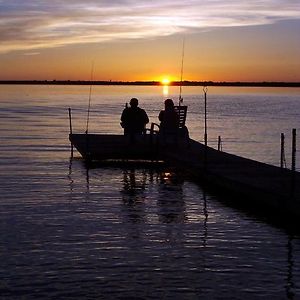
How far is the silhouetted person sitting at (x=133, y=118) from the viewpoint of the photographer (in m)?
23.3

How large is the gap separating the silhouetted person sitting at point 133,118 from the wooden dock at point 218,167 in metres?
0.43

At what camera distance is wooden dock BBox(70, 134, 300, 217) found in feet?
→ 45.6

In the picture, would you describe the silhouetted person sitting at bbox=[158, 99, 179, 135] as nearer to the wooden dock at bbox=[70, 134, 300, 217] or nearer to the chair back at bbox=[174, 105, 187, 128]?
the wooden dock at bbox=[70, 134, 300, 217]

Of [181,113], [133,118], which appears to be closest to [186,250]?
[133,118]

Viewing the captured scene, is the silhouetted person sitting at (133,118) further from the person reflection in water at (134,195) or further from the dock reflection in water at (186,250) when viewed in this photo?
the dock reflection in water at (186,250)

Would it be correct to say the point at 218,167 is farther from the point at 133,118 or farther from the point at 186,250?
the point at 186,250

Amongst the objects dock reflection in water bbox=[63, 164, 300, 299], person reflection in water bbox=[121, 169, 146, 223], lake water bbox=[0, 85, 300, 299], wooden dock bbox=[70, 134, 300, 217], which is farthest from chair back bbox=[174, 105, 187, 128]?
dock reflection in water bbox=[63, 164, 300, 299]

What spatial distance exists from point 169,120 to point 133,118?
1257 millimetres

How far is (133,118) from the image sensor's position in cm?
2328

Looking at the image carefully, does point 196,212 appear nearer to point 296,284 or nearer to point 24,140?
point 296,284

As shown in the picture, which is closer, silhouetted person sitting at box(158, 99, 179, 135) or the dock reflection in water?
the dock reflection in water

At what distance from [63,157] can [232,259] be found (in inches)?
617

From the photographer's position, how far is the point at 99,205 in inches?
594

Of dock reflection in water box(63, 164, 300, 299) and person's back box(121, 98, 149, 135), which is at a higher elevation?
person's back box(121, 98, 149, 135)
